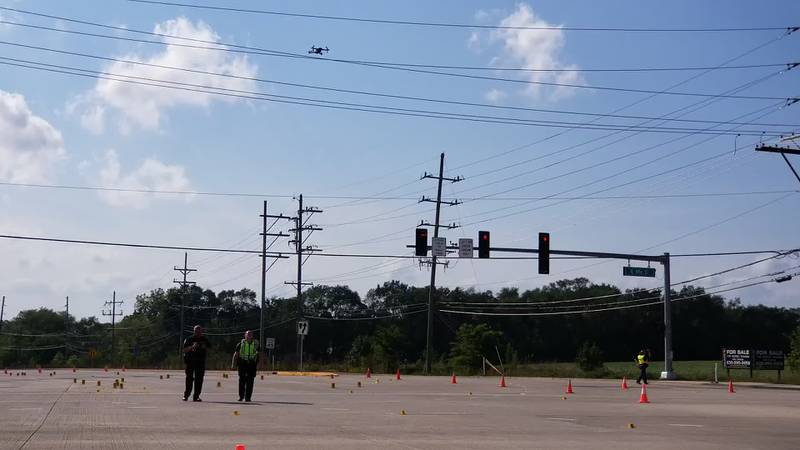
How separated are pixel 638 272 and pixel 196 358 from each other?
28486 millimetres

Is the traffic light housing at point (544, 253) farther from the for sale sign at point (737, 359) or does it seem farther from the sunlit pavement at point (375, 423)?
the for sale sign at point (737, 359)

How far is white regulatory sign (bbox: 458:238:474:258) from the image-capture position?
3894 cm

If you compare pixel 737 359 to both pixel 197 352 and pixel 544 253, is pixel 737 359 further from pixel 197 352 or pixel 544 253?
pixel 197 352

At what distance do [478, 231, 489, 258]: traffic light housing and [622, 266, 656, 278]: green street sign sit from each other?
8.97 metres

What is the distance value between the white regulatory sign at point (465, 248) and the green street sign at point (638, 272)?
8896 mm

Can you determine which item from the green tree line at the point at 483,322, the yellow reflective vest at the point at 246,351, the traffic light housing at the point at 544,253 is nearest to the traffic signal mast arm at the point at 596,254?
the traffic light housing at the point at 544,253

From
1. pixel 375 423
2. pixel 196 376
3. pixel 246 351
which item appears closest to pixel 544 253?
pixel 246 351

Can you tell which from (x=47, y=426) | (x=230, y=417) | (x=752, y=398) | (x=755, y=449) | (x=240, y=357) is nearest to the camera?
(x=755, y=449)

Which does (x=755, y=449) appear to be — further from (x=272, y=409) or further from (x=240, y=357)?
(x=240, y=357)

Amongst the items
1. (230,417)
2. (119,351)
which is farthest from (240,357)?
(119,351)

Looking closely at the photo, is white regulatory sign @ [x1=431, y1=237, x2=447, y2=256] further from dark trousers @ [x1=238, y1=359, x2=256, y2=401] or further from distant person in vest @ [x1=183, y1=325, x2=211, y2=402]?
distant person in vest @ [x1=183, y1=325, x2=211, y2=402]

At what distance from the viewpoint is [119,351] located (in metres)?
121

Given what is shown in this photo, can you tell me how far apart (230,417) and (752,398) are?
17959 millimetres

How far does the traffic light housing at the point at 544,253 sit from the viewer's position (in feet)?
127
